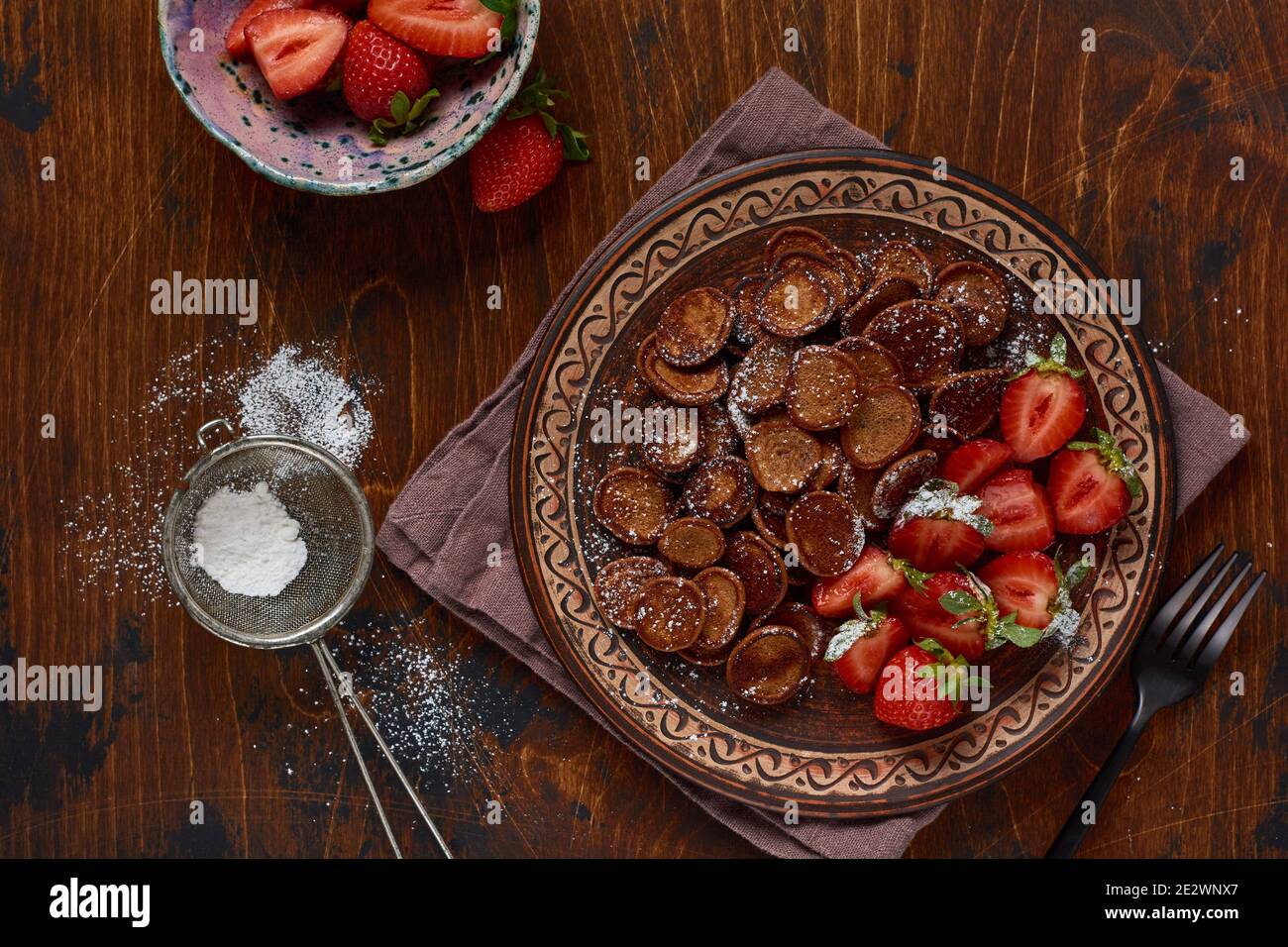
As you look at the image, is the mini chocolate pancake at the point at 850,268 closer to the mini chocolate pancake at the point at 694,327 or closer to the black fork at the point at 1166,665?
the mini chocolate pancake at the point at 694,327

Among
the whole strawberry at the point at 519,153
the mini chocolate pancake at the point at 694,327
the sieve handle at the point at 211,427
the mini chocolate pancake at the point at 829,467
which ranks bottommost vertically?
the mini chocolate pancake at the point at 829,467

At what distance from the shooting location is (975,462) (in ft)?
4.30

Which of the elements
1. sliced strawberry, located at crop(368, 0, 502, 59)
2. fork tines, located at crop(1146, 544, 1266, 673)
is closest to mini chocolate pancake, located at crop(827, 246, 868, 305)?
sliced strawberry, located at crop(368, 0, 502, 59)

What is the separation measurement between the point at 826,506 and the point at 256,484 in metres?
0.83

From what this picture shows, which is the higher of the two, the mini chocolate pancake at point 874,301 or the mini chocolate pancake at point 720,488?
the mini chocolate pancake at point 874,301

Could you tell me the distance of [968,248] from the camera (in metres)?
1.35

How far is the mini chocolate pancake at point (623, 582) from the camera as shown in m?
1.36

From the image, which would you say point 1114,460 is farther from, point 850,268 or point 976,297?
point 850,268

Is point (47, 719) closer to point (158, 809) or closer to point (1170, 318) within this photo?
point (158, 809)

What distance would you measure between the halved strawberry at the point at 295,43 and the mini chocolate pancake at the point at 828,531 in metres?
0.89

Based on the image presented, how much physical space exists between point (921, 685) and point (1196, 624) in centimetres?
45

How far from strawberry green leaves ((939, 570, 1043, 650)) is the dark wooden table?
273 millimetres

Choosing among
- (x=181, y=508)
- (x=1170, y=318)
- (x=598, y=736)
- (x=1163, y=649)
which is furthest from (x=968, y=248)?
(x=181, y=508)

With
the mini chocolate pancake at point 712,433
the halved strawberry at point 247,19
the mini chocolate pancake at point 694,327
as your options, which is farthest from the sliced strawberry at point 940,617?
the halved strawberry at point 247,19
